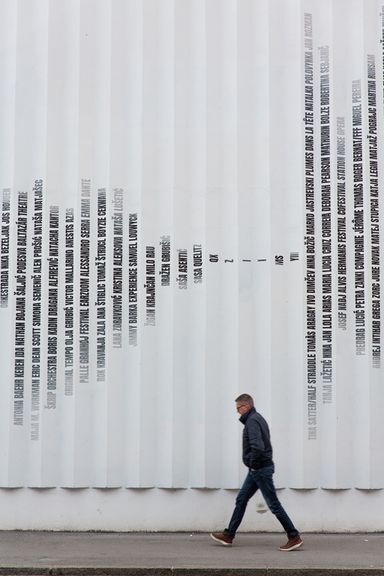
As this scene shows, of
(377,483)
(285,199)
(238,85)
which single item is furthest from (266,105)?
(377,483)

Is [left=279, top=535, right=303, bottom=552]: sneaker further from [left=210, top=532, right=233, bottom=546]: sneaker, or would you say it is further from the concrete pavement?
[left=210, top=532, right=233, bottom=546]: sneaker

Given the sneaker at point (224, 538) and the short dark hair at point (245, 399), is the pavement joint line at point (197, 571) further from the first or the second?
the short dark hair at point (245, 399)

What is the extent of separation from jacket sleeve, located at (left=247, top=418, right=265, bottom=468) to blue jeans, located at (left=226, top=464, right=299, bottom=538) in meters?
0.13

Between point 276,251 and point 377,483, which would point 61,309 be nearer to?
point 276,251

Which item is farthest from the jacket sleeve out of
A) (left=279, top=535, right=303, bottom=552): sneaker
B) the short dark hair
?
(left=279, top=535, right=303, bottom=552): sneaker

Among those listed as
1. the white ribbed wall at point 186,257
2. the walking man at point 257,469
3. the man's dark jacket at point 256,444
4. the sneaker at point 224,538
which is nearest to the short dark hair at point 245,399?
the walking man at point 257,469

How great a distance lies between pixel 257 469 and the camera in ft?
35.0

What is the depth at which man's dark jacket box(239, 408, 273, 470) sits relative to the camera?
10.6 m

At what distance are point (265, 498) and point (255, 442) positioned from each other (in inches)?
24.4

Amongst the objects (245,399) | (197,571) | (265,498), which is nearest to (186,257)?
(245,399)

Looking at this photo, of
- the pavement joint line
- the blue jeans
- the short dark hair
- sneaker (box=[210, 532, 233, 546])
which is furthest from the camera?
sneaker (box=[210, 532, 233, 546])

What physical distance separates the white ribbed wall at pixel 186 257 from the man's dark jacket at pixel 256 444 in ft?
3.91

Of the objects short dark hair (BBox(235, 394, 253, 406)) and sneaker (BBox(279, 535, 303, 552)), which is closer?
sneaker (BBox(279, 535, 303, 552))

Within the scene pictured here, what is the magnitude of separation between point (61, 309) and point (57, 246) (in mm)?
785
